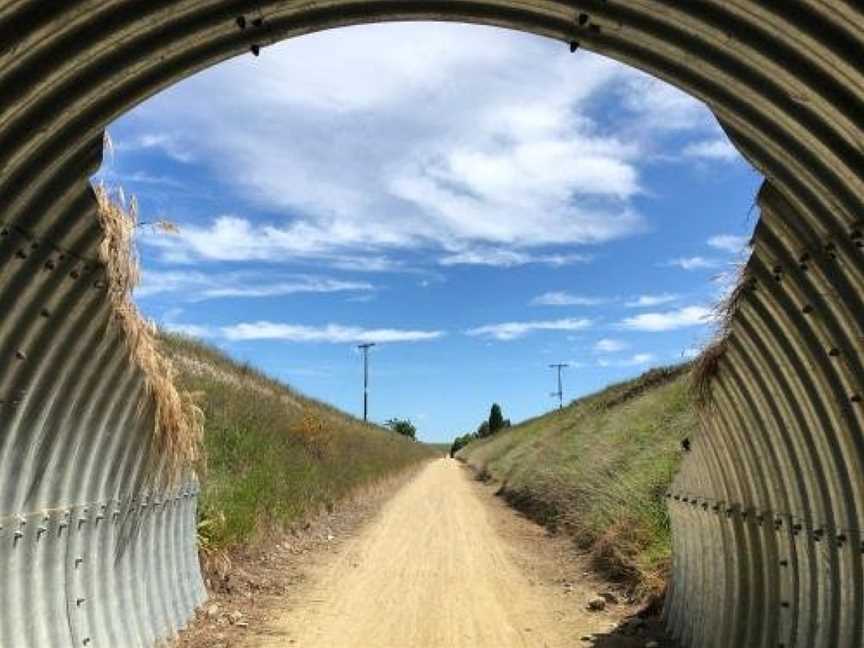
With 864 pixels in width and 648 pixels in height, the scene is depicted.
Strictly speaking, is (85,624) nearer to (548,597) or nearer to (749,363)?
(749,363)

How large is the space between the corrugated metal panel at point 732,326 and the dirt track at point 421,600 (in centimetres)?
266

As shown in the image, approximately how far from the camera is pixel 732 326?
22.5ft

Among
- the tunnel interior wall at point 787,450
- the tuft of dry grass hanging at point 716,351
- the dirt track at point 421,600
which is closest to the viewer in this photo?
the tunnel interior wall at point 787,450

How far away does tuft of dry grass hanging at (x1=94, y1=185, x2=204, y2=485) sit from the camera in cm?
672

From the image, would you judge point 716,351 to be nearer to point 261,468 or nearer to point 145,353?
point 145,353

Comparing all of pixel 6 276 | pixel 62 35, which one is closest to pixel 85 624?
pixel 6 276

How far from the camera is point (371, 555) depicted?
53.1ft

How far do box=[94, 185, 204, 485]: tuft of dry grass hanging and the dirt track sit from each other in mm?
1941

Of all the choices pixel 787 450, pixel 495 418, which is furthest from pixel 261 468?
pixel 495 418

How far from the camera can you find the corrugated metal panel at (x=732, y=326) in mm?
4641

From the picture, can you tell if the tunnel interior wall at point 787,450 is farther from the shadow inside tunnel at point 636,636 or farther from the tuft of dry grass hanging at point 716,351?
the shadow inside tunnel at point 636,636

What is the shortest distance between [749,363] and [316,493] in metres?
15.7

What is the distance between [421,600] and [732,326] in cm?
638

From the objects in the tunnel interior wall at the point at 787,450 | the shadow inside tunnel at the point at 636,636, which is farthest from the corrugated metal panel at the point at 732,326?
the shadow inside tunnel at the point at 636,636
